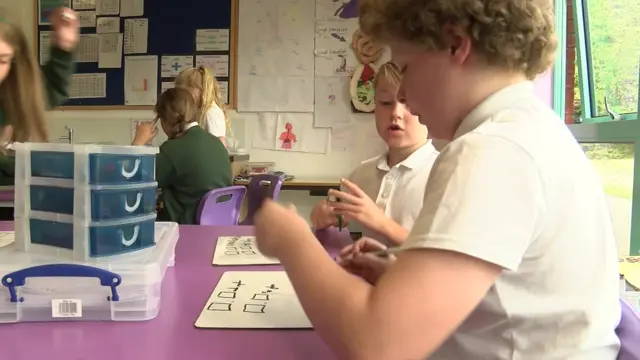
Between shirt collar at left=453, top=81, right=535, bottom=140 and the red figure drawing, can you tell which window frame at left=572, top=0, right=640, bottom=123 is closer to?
shirt collar at left=453, top=81, right=535, bottom=140

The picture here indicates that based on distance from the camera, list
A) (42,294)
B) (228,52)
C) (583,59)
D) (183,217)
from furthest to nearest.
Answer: (228,52) → (183,217) → (583,59) → (42,294)

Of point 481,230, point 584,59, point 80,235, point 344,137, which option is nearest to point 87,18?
point 344,137

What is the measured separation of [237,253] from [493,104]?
76 cm

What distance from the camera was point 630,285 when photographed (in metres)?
1.21

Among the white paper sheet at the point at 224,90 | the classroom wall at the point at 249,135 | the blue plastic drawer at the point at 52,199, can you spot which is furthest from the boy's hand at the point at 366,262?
the white paper sheet at the point at 224,90

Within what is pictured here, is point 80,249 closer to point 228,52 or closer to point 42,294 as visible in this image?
point 42,294

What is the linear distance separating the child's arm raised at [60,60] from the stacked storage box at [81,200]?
86cm

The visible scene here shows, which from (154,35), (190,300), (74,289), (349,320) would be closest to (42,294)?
(74,289)

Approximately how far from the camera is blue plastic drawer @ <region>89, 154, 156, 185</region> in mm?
888

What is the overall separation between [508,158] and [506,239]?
78 mm

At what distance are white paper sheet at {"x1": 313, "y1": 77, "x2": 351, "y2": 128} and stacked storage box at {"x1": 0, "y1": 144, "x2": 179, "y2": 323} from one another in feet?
10.9

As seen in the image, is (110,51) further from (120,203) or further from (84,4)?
(120,203)

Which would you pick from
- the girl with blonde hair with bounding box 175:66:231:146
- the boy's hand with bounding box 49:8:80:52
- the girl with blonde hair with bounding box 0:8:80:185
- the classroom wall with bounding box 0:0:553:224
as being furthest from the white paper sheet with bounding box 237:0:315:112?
the girl with blonde hair with bounding box 0:8:80:185

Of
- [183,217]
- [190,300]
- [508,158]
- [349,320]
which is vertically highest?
[508,158]
